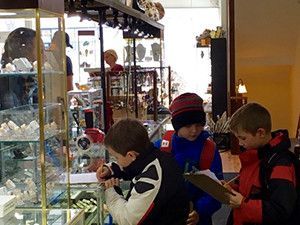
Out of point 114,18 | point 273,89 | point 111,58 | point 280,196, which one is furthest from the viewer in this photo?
point 273,89

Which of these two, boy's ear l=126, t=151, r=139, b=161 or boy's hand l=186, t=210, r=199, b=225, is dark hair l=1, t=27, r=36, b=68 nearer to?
boy's ear l=126, t=151, r=139, b=161

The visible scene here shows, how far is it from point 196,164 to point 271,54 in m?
7.67

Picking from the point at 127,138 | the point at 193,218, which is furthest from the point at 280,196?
the point at 127,138

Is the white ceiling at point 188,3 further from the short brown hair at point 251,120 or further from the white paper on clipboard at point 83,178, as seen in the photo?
the short brown hair at point 251,120

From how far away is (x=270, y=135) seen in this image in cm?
215

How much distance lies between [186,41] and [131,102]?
695 centimetres

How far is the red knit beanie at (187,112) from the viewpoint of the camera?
2.47 meters

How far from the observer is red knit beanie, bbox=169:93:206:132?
8.11ft

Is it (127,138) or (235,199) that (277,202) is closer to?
(235,199)

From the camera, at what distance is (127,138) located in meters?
1.91

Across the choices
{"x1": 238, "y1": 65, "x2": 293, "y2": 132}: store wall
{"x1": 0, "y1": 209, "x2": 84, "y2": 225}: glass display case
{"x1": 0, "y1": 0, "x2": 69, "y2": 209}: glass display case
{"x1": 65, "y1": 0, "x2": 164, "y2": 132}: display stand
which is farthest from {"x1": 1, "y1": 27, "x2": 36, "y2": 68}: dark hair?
{"x1": 238, "y1": 65, "x2": 293, "y2": 132}: store wall

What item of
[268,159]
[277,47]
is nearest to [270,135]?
[268,159]

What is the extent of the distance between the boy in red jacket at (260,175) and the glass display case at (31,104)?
0.78m

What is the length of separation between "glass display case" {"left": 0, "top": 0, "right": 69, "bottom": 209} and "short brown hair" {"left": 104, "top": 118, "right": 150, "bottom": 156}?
0.36 metres
